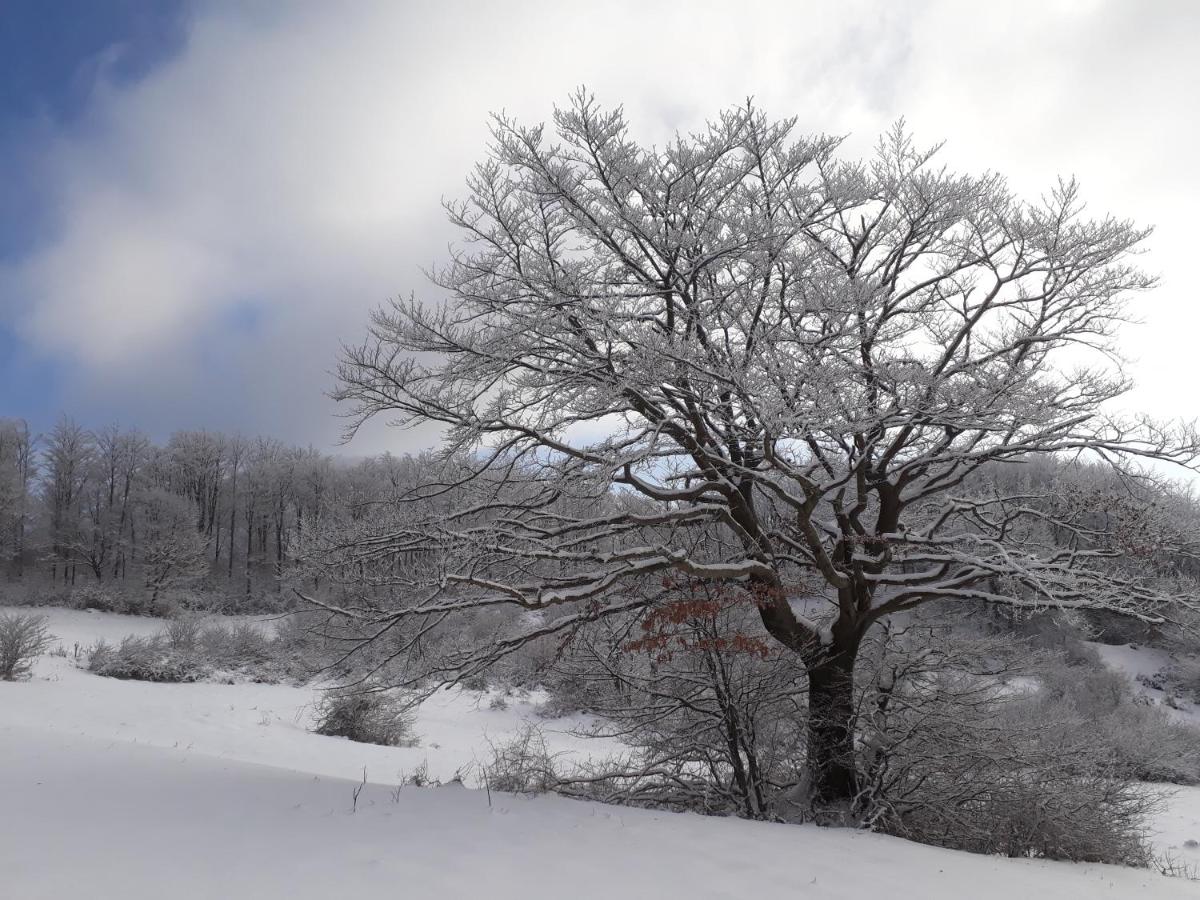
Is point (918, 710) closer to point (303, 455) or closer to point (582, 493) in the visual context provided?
point (582, 493)

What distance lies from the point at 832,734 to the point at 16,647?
1826cm

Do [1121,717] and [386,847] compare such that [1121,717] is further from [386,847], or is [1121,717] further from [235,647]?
[235,647]

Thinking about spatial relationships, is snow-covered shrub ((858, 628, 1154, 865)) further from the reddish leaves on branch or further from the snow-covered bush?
the snow-covered bush

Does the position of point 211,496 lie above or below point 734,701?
above

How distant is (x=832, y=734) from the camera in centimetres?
766

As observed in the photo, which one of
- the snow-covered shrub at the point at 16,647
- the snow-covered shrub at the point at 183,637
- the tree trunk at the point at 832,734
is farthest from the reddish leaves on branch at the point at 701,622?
the snow-covered shrub at the point at 183,637

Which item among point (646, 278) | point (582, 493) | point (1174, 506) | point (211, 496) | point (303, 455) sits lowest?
point (1174, 506)

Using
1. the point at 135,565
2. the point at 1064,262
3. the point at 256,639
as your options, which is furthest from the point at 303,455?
the point at 1064,262

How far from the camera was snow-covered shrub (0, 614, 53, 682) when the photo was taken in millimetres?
15562

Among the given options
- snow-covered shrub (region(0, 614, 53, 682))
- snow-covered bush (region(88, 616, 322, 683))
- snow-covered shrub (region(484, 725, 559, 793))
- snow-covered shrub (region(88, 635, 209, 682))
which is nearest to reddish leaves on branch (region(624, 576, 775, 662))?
snow-covered shrub (region(484, 725, 559, 793))

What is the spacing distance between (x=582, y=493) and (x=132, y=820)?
5085 millimetres

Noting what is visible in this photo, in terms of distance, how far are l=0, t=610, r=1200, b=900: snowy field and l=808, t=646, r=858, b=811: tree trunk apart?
1151 millimetres

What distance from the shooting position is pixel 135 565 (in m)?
37.5

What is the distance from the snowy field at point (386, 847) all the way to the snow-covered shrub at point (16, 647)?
1012 cm
